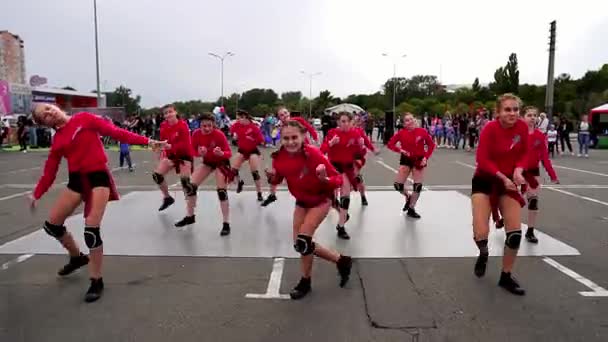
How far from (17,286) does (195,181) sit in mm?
2785

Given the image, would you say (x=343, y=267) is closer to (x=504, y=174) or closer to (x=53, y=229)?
(x=504, y=174)

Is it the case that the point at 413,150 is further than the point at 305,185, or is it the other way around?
the point at 413,150

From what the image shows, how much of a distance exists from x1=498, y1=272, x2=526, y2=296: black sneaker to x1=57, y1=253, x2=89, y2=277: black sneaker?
4.20 m

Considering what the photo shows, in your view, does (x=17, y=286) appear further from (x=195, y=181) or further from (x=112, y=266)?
(x=195, y=181)

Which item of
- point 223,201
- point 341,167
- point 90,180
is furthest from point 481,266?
point 90,180

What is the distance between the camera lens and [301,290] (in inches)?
171

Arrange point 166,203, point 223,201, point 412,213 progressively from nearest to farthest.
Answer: point 223,201 < point 412,213 < point 166,203

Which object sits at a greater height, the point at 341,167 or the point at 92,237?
the point at 341,167

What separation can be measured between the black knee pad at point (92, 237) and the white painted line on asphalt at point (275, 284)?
144 cm

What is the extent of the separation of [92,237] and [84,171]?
0.62 meters

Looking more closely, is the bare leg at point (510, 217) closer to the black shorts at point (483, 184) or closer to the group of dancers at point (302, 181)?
the group of dancers at point (302, 181)

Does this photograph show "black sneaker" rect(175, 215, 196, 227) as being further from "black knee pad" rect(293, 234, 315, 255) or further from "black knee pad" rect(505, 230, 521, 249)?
"black knee pad" rect(505, 230, 521, 249)

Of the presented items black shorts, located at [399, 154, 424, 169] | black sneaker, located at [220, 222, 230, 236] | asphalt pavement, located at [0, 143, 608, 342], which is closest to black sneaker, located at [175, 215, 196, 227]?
black sneaker, located at [220, 222, 230, 236]

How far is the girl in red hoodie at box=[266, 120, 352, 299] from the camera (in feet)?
13.8
